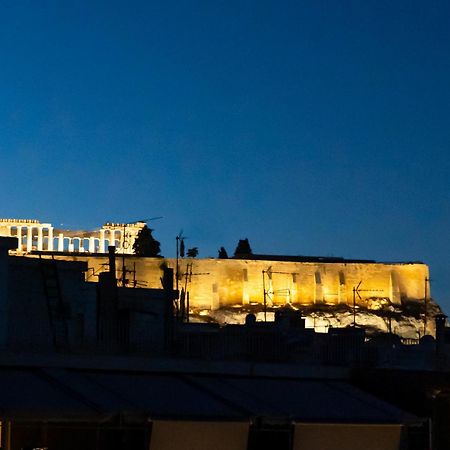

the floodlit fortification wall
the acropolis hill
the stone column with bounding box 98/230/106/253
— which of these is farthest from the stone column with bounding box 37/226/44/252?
the floodlit fortification wall

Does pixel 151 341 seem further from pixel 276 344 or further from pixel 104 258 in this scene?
pixel 104 258

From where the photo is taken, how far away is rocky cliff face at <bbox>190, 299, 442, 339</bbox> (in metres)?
92.5

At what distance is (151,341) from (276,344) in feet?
6.70

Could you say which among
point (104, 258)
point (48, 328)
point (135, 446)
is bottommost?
point (135, 446)

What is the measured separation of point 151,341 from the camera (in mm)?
24688

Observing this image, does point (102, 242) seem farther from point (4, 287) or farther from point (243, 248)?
point (4, 287)

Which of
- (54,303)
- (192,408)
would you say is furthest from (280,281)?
(192,408)

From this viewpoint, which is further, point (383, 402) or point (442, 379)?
point (442, 379)

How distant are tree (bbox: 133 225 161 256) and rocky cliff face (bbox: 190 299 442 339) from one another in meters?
10.1

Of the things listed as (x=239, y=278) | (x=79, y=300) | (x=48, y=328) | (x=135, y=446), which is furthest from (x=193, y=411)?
(x=239, y=278)

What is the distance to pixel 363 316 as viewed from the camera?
324 feet

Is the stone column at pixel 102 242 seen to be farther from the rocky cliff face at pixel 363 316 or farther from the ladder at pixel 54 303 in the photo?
the ladder at pixel 54 303

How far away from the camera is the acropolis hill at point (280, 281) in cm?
9225

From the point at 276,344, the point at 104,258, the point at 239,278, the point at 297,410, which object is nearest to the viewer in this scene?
the point at 297,410
